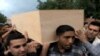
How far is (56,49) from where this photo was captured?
5137 mm

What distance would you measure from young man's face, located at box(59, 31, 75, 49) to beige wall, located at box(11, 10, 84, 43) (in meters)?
0.14

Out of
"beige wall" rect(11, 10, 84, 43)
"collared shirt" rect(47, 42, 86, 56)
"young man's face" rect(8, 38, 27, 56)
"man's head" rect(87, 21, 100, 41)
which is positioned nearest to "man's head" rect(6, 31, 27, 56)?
"young man's face" rect(8, 38, 27, 56)

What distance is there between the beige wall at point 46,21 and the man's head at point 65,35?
Answer: 9 centimetres

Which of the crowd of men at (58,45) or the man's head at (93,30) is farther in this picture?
the man's head at (93,30)

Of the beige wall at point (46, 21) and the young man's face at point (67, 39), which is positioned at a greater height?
the beige wall at point (46, 21)

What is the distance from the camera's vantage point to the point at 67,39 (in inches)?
196

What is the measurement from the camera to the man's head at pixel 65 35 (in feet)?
16.3

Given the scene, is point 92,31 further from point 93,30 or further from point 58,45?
point 58,45

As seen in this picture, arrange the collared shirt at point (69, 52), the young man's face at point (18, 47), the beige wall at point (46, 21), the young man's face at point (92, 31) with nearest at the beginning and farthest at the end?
the young man's face at point (18, 47) < the beige wall at point (46, 21) < the collared shirt at point (69, 52) < the young man's face at point (92, 31)

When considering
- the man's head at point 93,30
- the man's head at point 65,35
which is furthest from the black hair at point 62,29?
the man's head at point 93,30

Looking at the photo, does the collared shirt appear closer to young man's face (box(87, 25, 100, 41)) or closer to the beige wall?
the beige wall

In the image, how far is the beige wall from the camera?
16.2 feet

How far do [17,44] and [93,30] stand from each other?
5.07 ft

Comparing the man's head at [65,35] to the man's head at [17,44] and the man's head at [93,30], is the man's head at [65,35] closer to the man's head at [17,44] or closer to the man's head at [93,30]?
the man's head at [17,44]
